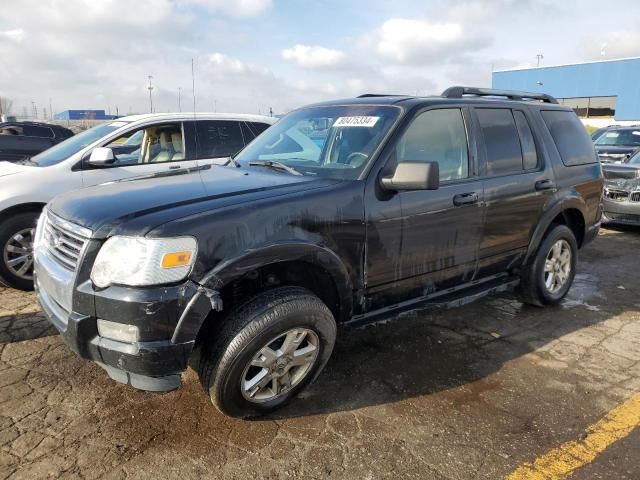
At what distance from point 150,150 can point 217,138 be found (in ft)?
2.75

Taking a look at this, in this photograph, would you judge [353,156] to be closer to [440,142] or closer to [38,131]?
[440,142]

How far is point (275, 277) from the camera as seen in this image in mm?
2932

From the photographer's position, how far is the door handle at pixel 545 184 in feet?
14.0

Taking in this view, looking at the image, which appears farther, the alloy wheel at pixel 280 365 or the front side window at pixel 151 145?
the front side window at pixel 151 145

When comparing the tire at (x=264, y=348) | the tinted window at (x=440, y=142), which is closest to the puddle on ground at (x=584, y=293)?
the tinted window at (x=440, y=142)

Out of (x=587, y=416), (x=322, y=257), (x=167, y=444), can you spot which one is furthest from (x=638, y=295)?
(x=167, y=444)

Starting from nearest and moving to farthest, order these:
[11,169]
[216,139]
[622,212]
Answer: [11,169], [216,139], [622,212]

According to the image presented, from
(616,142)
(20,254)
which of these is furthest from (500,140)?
(616,142)

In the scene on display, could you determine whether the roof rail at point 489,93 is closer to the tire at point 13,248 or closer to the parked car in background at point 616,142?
the tire at point 13,248

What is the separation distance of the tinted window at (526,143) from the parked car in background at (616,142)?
31.7 ft

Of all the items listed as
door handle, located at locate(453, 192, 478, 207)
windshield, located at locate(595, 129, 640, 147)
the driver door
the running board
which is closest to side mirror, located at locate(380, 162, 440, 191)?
door handle, located at locate(453, 192, 478, 207)

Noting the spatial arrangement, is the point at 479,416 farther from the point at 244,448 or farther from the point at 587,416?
the point at 244,448

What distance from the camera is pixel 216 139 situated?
6242 millimetres

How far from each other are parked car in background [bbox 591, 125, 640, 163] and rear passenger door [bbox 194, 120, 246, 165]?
10.1 meters
